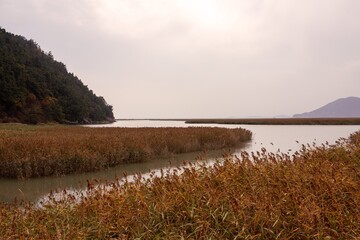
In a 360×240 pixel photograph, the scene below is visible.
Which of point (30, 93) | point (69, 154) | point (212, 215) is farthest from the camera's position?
point (30, 93)

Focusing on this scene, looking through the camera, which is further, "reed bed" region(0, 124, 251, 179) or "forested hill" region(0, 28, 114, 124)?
"forested hill" region(0, 28, 114, 124)

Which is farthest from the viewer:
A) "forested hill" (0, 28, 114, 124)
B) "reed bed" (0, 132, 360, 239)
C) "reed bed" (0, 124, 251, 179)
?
"forested hill" (0, 28, 114, 124)

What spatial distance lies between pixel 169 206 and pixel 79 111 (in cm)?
→ 10352

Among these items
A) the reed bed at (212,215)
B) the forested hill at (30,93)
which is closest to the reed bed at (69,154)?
the reed bed at (212,215)

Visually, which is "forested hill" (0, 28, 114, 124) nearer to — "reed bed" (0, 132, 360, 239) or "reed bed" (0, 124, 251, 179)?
"reed bed" (0, 124, 251, 179)

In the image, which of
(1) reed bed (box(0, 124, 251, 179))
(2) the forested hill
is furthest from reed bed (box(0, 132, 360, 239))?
(2) the forested hill

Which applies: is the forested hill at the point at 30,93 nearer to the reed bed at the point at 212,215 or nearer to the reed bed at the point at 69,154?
the reed bed at the point at 69,154

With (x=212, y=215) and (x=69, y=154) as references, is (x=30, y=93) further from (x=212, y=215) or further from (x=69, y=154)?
(x=212, y=215)

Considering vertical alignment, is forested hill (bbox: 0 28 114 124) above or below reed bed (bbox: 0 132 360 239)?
above

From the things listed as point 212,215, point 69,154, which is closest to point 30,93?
point 69,154

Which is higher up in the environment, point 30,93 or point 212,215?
point 30,93

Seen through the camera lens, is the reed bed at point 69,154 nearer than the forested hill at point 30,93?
Yes

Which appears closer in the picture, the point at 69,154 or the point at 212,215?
the point at 212,215

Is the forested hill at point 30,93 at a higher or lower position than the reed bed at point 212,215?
higher
